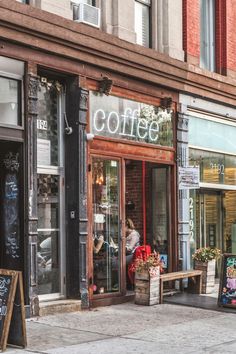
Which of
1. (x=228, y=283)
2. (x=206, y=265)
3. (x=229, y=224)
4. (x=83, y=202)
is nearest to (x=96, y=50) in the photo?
(x=83, y=202)

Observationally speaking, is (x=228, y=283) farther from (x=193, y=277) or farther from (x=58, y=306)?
(x=58, y=306)

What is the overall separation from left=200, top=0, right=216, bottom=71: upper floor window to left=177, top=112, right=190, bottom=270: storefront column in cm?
233

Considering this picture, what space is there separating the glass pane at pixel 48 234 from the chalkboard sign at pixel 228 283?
298 centimetres

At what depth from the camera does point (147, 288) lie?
39.7 ft

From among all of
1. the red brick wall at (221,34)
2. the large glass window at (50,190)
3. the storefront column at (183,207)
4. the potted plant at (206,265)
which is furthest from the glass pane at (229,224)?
the large glass window at (50,190)

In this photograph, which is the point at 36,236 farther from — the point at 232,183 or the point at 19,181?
the point at 232,183

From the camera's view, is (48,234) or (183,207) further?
(183,207)

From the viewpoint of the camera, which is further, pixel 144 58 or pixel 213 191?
pixel 213 191

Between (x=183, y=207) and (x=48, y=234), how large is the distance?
12.7ft

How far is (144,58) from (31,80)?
10.3 feet

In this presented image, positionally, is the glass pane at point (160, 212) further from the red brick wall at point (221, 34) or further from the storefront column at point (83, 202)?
the red brick wall at point (221, 34)

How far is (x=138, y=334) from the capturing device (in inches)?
372

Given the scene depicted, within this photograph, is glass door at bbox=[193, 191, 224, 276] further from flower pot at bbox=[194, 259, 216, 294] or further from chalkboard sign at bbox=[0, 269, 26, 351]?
chalkboard sign at bbox=[0, 269, 26, 351]

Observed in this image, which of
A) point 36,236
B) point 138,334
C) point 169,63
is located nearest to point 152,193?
point 169,63
